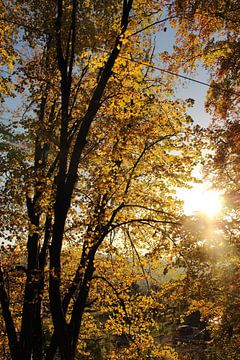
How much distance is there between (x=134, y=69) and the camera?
766 cm

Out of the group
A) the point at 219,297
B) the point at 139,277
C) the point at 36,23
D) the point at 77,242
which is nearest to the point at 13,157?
the point at 77,242

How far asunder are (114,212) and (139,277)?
8.92ft

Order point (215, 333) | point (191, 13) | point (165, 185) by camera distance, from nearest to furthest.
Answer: point (191, 13) → point (165, 185) → point (215, 333)

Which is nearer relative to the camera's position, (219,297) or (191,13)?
(191,13)

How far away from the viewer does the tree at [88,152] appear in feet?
22.7

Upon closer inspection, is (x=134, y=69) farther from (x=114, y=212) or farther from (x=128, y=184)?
(x=114, y=212)

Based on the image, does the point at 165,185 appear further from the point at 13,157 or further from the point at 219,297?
the point at 13,157

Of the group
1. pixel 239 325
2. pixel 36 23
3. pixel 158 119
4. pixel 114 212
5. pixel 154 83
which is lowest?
pixel 239 325

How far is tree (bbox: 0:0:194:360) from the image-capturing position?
6914 mm

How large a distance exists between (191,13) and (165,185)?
425 centimetres

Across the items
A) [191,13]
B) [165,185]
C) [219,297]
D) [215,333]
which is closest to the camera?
[191,13]

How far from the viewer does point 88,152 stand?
877 centimetres

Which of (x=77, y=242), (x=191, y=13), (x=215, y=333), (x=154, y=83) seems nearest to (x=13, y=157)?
(x=77, y=242)

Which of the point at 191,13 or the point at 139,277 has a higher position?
the point at 191,13
